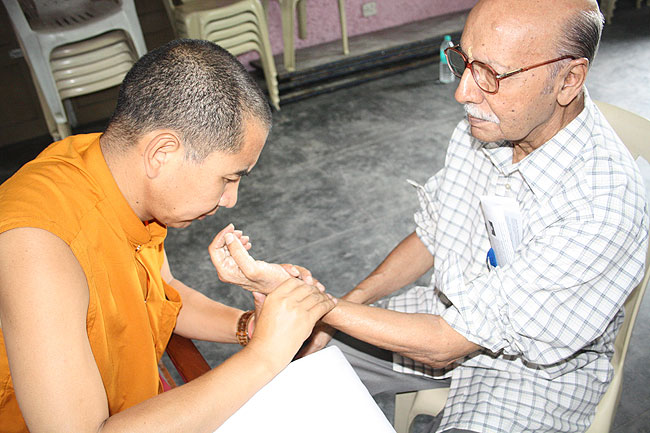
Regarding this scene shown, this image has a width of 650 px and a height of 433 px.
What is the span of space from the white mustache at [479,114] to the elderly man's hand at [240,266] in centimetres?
57

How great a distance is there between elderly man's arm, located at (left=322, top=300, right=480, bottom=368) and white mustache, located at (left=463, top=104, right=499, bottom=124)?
0.49 m

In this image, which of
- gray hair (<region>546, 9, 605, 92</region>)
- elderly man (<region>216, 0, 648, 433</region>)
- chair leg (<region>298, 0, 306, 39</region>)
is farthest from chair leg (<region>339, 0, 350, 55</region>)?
gray hair (<region>546, 9, 605, 92</region>)

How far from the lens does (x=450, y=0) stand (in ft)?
20.4

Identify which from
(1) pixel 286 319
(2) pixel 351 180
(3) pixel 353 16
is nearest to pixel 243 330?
(1) pixel 286 319

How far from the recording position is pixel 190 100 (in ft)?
3.67

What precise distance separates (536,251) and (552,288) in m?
0.09

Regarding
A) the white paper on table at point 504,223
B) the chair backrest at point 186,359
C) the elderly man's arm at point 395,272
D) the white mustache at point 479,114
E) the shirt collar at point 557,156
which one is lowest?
the elderly man's arm at point 395,272

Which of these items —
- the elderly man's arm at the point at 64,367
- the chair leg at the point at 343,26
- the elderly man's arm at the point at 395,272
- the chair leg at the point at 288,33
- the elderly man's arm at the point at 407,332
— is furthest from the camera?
the chair leg at the point at 343,26

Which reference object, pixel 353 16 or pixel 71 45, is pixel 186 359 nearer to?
pixel 71 45

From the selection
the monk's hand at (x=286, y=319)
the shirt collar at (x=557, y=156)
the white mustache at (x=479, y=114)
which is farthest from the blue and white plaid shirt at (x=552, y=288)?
the monk's hand at (x=286, y=319)

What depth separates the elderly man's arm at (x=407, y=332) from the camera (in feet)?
4.40

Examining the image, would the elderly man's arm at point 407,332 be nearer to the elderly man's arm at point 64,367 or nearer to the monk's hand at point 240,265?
the monk's hand at point 240,265

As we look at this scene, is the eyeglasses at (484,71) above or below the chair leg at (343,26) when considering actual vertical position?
above

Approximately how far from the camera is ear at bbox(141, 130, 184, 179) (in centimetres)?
111
